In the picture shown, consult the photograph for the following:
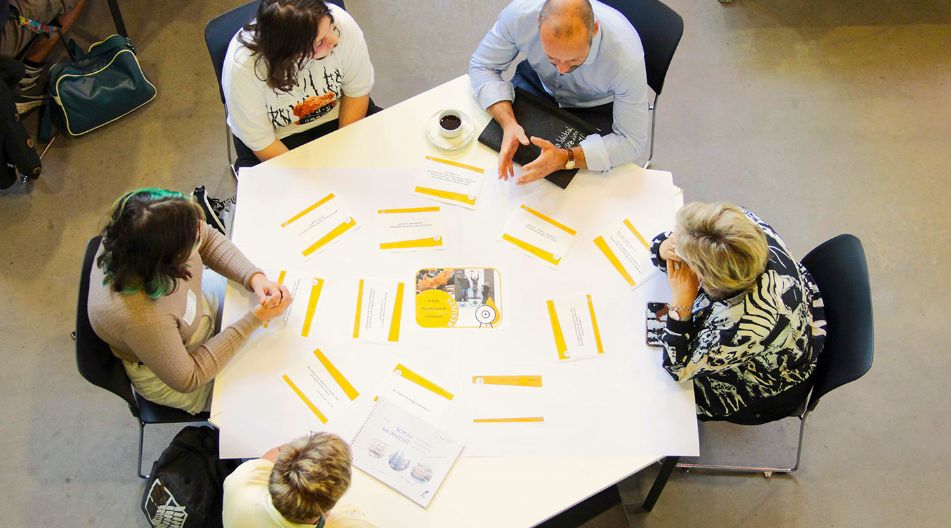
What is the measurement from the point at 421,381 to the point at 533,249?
543mm

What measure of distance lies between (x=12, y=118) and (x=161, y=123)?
2.07ft

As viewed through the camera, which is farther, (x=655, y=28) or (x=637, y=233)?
(x=655, y=28)

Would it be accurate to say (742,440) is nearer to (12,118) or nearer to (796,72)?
(796,72)

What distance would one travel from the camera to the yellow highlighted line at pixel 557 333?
7.09ft

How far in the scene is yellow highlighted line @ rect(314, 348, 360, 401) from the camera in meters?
2.09

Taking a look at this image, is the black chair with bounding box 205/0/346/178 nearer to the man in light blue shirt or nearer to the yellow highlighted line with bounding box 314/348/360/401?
the man in light blue shirt

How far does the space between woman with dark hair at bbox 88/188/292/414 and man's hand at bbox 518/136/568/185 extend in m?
0.83

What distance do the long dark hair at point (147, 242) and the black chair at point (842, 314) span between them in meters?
1.85

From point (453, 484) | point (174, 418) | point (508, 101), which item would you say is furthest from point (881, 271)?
point (174, 418)

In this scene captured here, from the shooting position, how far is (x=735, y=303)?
2096mm

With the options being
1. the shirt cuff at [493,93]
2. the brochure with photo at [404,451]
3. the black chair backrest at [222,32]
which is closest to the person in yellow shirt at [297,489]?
the brochure with photo at [404,451]

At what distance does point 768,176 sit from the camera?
3.58 m

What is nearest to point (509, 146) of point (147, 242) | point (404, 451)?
point (404, 451)

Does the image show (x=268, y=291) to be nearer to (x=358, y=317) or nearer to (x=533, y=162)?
(x=358, y=317)
